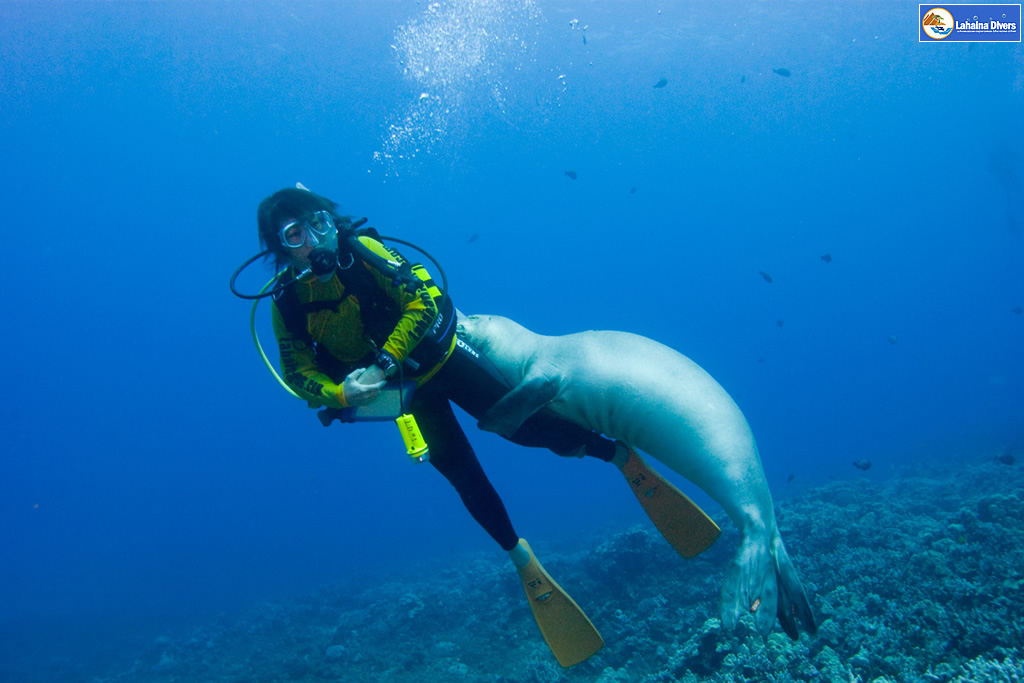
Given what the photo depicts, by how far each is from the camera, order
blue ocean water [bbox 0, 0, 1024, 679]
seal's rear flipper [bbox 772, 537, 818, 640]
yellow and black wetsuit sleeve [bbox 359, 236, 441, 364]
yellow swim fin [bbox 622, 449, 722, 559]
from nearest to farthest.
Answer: seal's rear flipper [bbox 772, 537, 818, 640] → yellow and black wetsuit sleeve [bbox 359, 236, 441, 364] → yellow swim fin [bbox 622, 449, 722, 559] → blue ocean water [bbox 0, 0, 1024, 679]

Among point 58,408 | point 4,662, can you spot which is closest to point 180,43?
point 4,662

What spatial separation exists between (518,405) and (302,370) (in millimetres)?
1384

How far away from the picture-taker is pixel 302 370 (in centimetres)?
322

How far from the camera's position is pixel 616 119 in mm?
56188

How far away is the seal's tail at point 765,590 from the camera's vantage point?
2.48 meters

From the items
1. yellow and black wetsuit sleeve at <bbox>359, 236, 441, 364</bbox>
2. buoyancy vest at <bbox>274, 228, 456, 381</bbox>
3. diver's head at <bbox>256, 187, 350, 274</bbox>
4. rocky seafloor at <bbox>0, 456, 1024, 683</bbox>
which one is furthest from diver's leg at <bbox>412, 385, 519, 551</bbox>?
rocky seafloor at <bbox>0, 456, 1024, 683</bbox>

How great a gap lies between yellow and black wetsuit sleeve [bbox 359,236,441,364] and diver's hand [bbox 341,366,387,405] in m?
0.15

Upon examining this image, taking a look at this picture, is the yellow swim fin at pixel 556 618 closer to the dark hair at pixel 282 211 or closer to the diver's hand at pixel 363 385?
the diver's hand at pixel 363 385

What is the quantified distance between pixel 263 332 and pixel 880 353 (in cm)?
10044

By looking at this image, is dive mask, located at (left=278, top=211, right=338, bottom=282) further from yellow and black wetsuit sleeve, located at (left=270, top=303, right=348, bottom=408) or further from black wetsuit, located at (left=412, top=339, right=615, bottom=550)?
black wetsuit, located at (left=412, top=339, right=615, bottom=550)

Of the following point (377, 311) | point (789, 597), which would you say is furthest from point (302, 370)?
point (789, 597)

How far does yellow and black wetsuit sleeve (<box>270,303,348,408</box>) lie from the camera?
304 centimetres

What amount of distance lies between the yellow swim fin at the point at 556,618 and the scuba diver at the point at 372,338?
0.54 feet

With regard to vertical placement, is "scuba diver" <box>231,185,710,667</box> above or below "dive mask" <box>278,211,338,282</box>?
below
